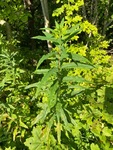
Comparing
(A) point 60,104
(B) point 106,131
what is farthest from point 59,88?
(B) point 106,131

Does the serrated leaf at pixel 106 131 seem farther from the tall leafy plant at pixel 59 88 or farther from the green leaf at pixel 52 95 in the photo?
the green leaf at pixel 52 95

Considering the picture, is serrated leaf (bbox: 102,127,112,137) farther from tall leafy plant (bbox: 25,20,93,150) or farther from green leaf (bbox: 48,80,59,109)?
green leaf (bbox: 48,80,59,109)

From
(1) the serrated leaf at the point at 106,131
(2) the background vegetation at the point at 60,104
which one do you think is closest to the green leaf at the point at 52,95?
(2) the background vegetation at the point at 60,104

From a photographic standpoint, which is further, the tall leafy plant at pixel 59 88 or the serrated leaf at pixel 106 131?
the serrated leaf at pixel 106 131

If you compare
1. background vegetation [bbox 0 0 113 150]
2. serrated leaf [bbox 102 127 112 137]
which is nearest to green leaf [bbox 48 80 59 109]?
background vegetation [bbox 0 0 113 150]

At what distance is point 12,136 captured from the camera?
4.29 m

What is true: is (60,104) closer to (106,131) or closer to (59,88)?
(59,88)

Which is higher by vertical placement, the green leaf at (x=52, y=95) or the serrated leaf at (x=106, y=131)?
the green leaf at (x=52, y=95)

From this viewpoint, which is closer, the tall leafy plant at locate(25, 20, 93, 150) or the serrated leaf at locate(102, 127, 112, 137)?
the tall leafy plant at locate(25, 20, 93, 150)

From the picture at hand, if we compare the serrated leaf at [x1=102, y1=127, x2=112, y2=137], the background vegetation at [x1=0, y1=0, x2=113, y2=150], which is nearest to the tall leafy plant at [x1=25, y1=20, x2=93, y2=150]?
the background vegetation at [x1=0, y1=0, x2=113, y2=150]

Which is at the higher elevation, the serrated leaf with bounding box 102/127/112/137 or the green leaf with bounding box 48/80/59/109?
the green leaf with bounding box 48/80/59/109

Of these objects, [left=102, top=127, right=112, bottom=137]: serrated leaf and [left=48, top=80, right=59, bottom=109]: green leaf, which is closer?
[left=48, top=80, right=59, bottom=109]: green leaf

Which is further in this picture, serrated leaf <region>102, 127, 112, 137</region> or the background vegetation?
serrated leaf <region>102, 127, 112, 137</region>

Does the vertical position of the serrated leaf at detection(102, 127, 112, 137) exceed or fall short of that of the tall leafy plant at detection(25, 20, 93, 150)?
it falls short
